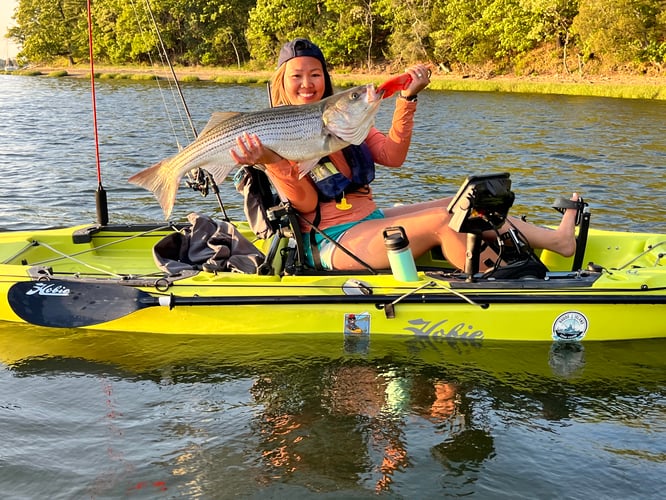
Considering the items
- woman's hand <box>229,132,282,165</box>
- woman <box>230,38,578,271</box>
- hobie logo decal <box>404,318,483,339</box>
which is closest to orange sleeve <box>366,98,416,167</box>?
woman <box>230,38,578,271</box>

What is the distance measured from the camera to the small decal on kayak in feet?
17.5

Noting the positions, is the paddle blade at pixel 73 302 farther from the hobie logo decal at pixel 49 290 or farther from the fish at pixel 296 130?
the fish at pixel 296 130

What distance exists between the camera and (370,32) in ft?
169

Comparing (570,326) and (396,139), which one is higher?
(396,139)

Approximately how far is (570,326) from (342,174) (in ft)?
6.67

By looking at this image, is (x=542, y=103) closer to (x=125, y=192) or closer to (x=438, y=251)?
(x=125, y=192)

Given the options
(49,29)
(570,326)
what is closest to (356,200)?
(570,326)

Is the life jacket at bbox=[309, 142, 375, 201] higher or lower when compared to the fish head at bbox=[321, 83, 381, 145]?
lower

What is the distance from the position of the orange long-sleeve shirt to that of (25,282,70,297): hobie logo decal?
185 cm

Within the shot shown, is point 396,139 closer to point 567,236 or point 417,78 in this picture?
point 417,78

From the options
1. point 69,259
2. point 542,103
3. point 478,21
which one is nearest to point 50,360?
point 69,259

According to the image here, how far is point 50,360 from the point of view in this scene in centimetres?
546

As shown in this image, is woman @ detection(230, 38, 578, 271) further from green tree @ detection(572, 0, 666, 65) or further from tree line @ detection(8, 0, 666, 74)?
green tree @ detection(572, 0, 666, 65)

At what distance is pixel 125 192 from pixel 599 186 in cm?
828
